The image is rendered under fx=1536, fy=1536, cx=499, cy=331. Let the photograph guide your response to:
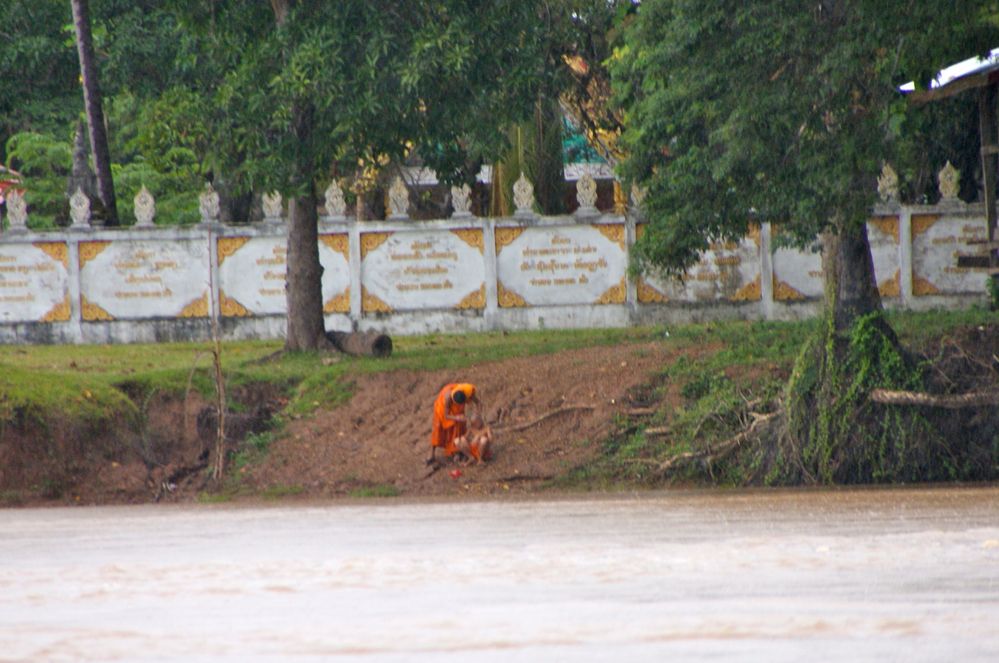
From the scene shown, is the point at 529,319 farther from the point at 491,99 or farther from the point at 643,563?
the point at 643,563

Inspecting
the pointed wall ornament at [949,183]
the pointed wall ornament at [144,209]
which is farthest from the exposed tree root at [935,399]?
the pointed wall ornament at [144,209]

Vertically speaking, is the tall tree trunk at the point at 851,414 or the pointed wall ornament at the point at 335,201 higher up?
the pointed wall ornament at the point at 335,201

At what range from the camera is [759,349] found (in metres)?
16.0

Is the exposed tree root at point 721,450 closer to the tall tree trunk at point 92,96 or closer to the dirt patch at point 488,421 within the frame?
the dirt patch at point 488,421

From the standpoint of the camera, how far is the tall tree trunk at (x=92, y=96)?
2194 centimetres

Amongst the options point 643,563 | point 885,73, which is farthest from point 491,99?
point 643,563

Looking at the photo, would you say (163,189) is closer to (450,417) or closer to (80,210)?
(80,210)

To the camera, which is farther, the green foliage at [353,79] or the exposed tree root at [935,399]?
the green foliage at [353,79]

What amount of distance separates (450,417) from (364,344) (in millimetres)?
3722

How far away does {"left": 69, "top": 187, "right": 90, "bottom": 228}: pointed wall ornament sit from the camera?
73.9ft

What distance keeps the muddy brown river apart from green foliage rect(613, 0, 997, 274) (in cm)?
313

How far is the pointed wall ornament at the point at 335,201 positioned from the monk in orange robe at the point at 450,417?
26.2 ft

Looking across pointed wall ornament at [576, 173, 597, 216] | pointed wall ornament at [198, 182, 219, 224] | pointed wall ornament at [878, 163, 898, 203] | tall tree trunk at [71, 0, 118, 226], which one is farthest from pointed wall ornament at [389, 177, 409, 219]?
pointed wall ornament at [878, 163, 898, 203]

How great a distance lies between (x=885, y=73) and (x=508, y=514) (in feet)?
16.7
